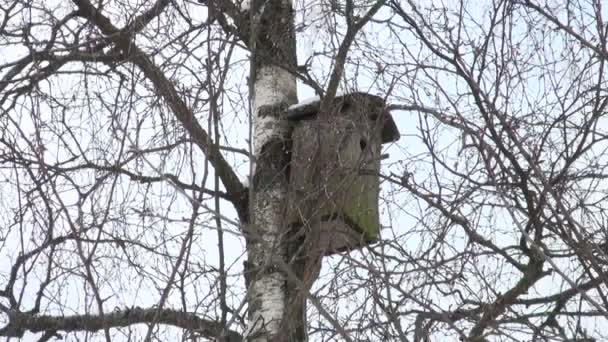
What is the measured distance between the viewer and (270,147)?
368cm

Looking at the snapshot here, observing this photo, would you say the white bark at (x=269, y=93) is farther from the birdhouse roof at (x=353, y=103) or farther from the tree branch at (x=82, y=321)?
the tree branch at (x=82, y=321)

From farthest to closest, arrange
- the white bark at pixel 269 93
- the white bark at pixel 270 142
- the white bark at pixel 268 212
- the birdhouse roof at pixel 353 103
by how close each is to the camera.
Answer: the white bark at pixel 269 93, the white bark at pixel 270 142, the white bark at pixel 268 212, the birdhouse roof at pixel 353 103

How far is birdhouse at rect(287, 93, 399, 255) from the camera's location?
106 inches

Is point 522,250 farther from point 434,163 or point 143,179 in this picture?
point 143,179

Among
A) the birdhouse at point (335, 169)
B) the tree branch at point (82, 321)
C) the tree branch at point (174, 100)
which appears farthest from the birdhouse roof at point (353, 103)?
the tree branch at point (82, 321)

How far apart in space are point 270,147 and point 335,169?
867 millimetres

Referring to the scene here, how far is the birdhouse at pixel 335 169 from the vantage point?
8.80 feet

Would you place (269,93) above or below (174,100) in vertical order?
above

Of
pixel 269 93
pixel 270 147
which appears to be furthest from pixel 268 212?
pixel 269 93

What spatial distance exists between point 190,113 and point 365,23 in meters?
0.71

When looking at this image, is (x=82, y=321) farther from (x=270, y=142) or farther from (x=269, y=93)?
(x=269, y=93)

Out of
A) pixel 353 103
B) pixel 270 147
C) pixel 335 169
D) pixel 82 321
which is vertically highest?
pixel 270 147

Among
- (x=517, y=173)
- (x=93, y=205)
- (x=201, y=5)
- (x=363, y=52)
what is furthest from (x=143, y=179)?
(x=517, y=173)

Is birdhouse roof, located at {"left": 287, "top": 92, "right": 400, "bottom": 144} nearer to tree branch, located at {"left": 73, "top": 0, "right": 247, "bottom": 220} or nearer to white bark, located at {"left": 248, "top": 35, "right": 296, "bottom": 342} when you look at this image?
white bark, located at {"left": 248, "top": 35, "right": 296, "bottom": 342}
